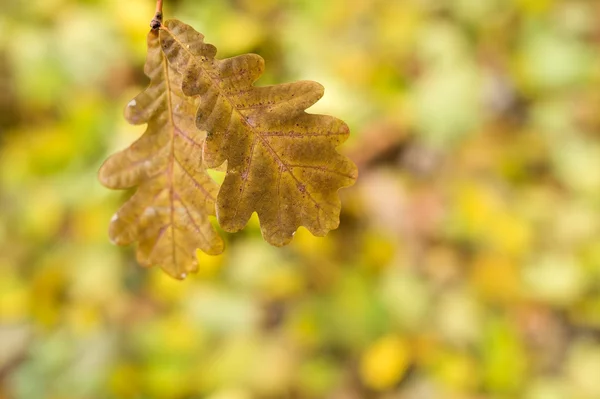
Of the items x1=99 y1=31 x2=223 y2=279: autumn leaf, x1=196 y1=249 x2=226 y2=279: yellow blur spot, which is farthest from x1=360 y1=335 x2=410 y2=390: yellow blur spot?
x1=99 y1=31 x2=223 y2=279: autumn leaf

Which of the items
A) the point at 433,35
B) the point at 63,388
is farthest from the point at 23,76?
the point at 433,35

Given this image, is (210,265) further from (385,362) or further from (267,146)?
(267,146)

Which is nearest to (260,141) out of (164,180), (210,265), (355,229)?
(164,180)

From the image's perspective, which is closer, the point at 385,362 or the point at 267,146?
the point at 267,146

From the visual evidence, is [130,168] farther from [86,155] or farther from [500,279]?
[500,279]

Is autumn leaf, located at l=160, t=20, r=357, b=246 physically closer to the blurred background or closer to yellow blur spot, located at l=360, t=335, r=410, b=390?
the blurred background

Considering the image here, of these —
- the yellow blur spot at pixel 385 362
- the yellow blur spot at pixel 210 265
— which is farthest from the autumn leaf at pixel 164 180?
the yellow blur spot at pixel 385 362
